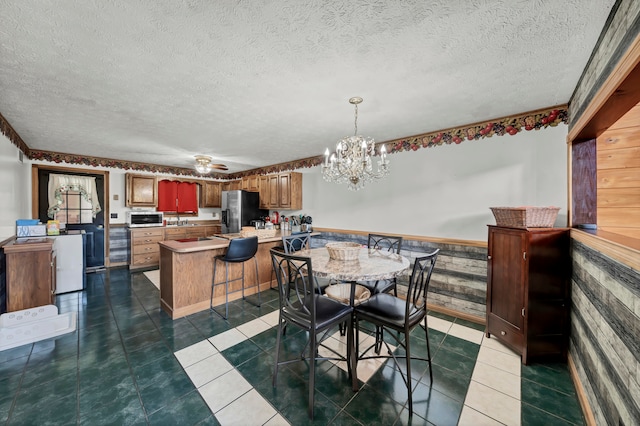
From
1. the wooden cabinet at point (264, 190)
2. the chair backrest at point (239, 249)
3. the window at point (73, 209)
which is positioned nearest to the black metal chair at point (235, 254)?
the chair backrest at point (239, 249)

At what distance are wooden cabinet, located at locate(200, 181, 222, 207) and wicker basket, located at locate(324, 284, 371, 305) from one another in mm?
5080

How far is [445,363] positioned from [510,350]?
28.0 inches

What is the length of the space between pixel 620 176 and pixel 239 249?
3549mm

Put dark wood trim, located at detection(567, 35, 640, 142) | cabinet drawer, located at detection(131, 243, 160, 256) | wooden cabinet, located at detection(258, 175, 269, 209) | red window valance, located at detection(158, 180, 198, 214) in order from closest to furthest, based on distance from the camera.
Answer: dark wood trim, located at detection(567, 35, 640, 142)
cabinet drawer, located at detection(131, 243, 160, 256)
wooden cabinet, located at detection(258, 175, 269, 209)
red window valance, located at detection(158, 180, 198, 214)

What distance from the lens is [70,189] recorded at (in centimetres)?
463

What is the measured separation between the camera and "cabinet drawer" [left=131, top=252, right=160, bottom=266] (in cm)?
495

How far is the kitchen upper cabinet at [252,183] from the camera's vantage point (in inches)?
215

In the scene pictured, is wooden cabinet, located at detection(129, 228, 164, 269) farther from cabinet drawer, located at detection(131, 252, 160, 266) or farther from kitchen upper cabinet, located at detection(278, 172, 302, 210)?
kitchen upper cabinet, located at detection(278, 172, 302, 210)

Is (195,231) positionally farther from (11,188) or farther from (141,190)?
(11,188)

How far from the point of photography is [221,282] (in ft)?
10.6

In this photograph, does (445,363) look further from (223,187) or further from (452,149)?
(223,187)

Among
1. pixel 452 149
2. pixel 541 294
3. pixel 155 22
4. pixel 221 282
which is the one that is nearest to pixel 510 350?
pixel 541 294

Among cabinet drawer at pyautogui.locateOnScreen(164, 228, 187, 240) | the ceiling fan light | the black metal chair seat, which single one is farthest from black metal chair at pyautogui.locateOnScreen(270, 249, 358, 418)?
cabinet drawer at pyautogui.locateOnScreen(164, 228, 187, 240)

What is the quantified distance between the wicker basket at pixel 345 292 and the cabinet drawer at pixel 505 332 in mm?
1277
